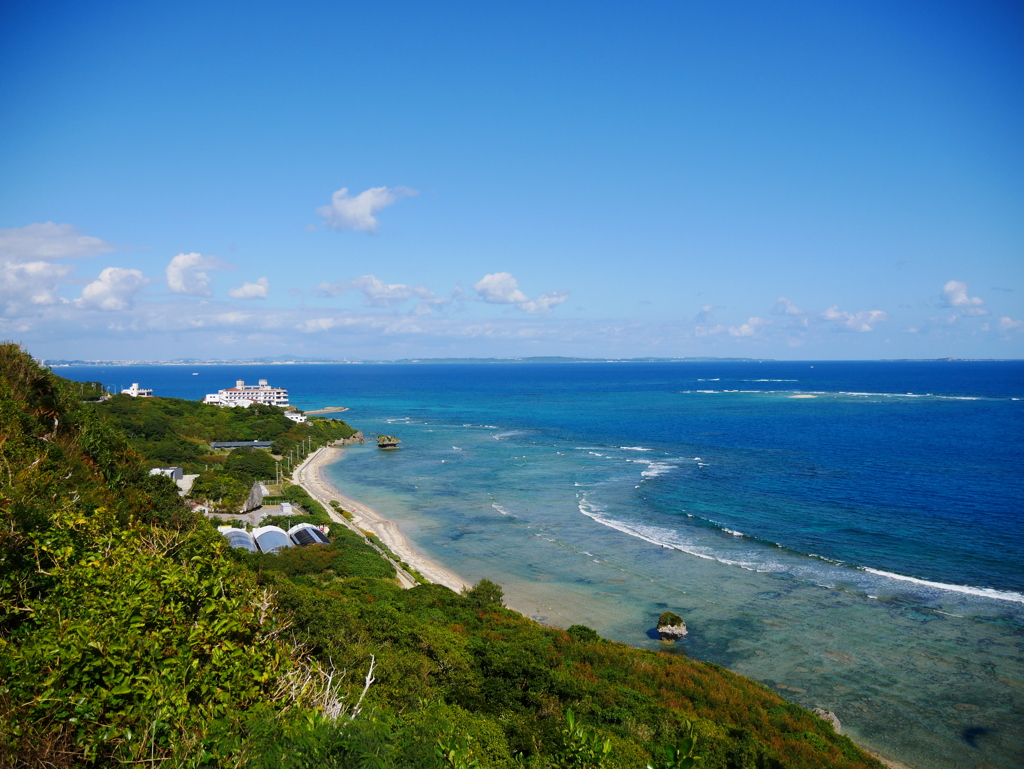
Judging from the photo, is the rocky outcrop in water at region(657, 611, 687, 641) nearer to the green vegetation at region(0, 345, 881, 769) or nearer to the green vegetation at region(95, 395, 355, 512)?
the green vegetation at region(0, 345, 881, 769)

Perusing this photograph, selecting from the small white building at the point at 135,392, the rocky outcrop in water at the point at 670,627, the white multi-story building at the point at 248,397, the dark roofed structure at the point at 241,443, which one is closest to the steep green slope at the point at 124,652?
the rocky outcrop in water at the point at 670,627

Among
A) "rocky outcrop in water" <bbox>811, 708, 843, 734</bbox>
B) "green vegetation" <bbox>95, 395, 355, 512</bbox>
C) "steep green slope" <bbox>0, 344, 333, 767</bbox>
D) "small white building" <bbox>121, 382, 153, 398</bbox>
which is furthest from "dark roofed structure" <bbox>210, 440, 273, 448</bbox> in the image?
"rocky outcrop in water" <bbox>811, 708, 843, 734</bbox>

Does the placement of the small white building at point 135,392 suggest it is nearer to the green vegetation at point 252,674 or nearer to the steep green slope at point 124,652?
the green vegetation at point 252,674

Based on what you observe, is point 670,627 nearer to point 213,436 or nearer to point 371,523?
point 371,523

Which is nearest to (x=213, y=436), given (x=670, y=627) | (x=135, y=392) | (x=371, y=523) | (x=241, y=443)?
(x=241, y=443)

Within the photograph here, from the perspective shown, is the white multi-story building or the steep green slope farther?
the white multi-story building

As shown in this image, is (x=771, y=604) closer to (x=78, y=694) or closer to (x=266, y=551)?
(x=266, y=551)
